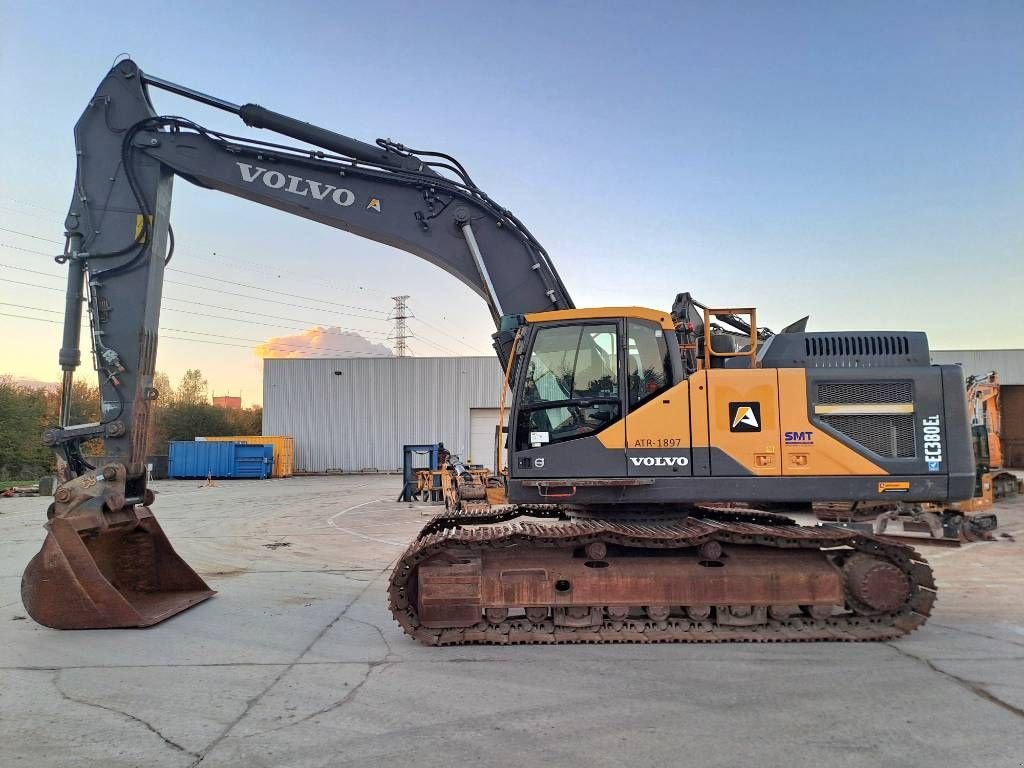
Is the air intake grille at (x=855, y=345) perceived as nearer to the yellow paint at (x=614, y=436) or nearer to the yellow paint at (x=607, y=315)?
the yellow paint at (x=607, y=315)

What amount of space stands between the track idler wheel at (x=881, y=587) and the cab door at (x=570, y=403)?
2338 millimetres

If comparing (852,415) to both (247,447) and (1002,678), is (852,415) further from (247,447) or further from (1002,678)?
(247,447)

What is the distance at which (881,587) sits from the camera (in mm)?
6000

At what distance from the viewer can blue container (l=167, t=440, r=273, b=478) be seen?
117ft

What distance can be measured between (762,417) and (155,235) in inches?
265

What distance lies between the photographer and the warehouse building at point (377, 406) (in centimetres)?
3953

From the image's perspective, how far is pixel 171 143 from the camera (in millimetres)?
7660

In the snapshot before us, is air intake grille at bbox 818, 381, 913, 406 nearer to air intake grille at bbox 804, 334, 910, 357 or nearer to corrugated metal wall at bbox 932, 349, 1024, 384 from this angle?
air intake grille at bbox 804, 334, 910, 357

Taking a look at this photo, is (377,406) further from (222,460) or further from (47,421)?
Result: (47,421)

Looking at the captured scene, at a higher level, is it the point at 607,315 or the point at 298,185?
the point at 298,185

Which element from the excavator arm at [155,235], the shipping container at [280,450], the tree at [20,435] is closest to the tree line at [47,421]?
the tree at [20,435]

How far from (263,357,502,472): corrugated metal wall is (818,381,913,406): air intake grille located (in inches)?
1307

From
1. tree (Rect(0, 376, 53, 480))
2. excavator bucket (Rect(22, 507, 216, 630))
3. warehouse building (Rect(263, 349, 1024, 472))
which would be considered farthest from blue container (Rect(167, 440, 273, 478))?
excavator bucket (Rect(22, 507, 216, 630))

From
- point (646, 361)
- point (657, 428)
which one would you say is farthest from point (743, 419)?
point (646, 361)
